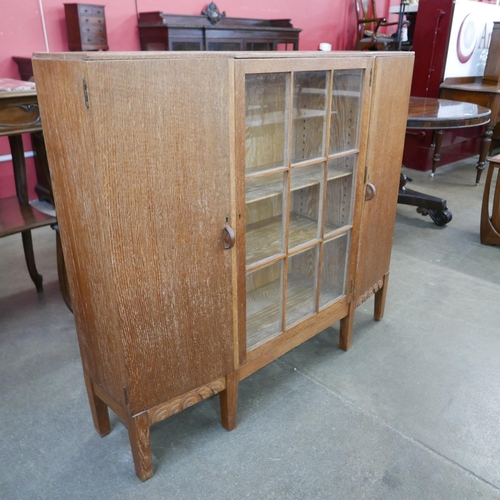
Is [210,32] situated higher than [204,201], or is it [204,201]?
[210,32]

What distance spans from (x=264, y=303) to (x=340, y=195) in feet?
1.62

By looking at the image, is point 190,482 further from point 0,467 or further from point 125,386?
point 0,467

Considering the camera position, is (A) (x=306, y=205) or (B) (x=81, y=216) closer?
(B) (x=81, y=216)

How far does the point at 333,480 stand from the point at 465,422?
544 millimetres

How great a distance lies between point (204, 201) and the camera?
124 centimetres

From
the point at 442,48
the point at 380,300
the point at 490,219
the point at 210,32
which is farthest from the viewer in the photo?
the point at 442,48

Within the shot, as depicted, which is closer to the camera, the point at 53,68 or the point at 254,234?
the point at 53,68

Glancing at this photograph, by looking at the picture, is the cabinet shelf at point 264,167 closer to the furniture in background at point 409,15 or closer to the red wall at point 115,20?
the red wall at point 115,20

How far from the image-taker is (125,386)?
4.12 feet

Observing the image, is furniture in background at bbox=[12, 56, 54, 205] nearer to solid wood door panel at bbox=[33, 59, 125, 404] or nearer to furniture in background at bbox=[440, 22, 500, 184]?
solid wood door panel at bbox=[33, 59, 125, 404]

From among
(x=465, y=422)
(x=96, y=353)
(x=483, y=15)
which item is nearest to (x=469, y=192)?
(x=483, y=15)

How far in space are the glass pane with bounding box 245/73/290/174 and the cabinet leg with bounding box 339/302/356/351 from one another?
0.78m

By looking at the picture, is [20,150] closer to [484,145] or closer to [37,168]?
[37,168]

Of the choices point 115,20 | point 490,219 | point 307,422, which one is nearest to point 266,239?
point 307,422
